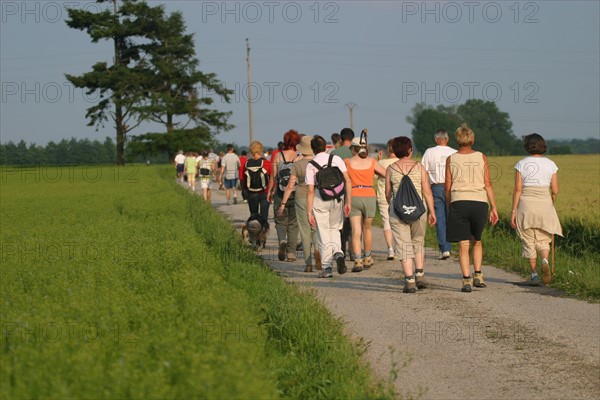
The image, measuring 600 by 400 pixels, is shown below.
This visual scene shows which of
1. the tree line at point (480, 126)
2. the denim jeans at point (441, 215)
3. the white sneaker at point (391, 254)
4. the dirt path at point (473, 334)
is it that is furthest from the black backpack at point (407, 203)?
the tree line at point (480, 126)

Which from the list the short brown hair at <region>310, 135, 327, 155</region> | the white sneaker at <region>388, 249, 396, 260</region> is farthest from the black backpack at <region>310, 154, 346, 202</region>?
the white sneaker at <region>388, 249, 396, 260</region>

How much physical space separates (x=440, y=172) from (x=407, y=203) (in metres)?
3.41

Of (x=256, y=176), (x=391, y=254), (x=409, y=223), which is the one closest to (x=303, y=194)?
(x=391, y=254)

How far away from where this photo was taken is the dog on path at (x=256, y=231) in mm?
15805

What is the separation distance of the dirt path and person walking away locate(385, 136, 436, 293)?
260mm

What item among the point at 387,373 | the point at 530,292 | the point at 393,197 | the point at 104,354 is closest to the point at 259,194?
the point at 393,197

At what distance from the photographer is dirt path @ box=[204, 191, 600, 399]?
6797 mm

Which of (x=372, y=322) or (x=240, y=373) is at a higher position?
(x=240, y=373)

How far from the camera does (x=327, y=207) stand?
12352 mm

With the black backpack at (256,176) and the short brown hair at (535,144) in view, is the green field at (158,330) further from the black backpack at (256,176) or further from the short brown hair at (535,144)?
the black backpack at (256,176)

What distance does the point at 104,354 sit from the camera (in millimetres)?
5094

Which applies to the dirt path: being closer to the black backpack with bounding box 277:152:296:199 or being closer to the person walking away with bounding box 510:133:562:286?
the person walking away with bounding box 510:133:562:286

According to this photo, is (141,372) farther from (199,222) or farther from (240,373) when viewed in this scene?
(199,222)

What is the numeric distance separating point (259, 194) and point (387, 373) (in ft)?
31.5
